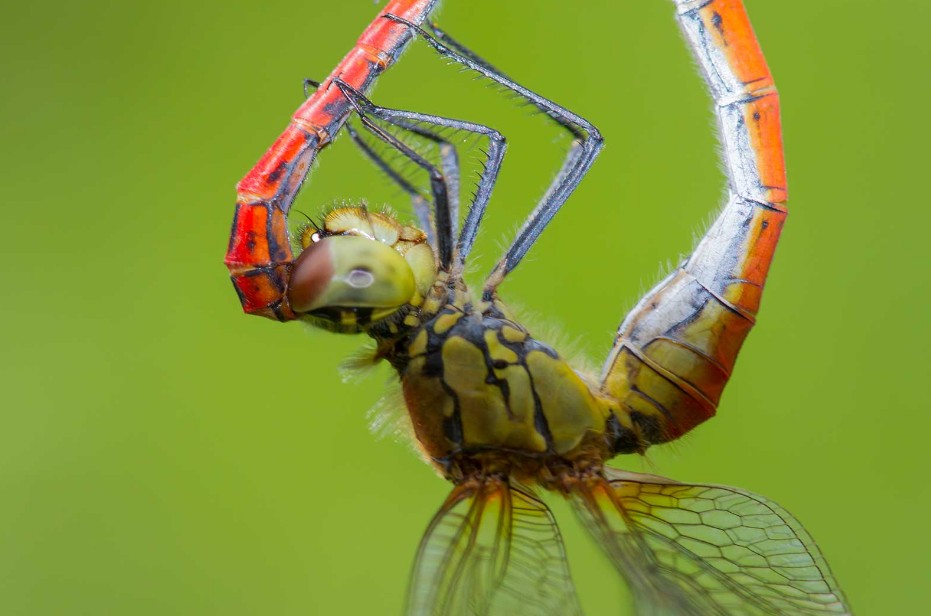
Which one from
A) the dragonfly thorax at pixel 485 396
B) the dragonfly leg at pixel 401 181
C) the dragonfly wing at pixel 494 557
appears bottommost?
the dragonfly wing at pixel 494 557

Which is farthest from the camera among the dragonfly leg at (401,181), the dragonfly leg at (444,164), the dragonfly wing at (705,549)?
the dragonfly leg at (401,181)

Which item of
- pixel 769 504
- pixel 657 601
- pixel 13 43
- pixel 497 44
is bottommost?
pixel 13 43

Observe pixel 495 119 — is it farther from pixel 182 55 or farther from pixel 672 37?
pixel 182 55

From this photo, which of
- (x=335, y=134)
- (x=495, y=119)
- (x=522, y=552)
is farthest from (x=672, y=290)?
(x=495, y=119)

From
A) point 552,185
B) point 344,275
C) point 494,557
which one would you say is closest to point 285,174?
point 344,275

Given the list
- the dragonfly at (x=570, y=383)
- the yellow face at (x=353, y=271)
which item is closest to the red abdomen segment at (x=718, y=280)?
the dragonfly at (x=570, y=383)

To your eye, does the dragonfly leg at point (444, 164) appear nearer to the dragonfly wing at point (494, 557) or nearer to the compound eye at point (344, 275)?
the compound eye at point (344, 275)

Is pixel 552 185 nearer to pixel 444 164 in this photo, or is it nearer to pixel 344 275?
pixel 444 164

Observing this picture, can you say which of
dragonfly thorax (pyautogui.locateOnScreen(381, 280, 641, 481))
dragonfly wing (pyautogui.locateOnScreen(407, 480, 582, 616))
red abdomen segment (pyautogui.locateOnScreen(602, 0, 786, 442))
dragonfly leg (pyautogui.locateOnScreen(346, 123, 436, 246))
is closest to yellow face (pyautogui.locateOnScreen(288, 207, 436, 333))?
dragonfly thorax (pyautogui.locateOnScreen(381, 280, 641, 481))

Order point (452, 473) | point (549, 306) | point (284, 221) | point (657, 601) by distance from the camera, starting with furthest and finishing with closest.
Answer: point (549, 306) → point (452, 473) → point (657, 601) → point (284, 221)
